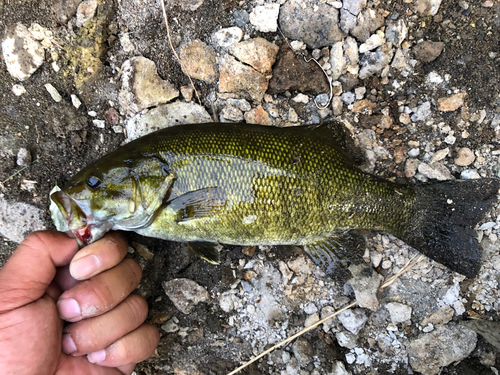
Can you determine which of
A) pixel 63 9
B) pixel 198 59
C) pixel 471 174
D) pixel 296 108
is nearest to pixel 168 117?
pixel 198 59

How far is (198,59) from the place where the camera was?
9.57 feet

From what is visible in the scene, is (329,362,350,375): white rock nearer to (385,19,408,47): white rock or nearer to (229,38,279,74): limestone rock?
(229,38,279,74): limestone rock

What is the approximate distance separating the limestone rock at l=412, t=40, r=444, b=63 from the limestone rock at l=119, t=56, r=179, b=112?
7.36 ft

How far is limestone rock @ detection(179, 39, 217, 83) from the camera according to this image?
2916 millimetres

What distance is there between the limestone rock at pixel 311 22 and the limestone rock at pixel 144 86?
3.97 ft

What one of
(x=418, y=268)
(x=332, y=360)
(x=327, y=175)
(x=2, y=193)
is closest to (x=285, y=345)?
(x=332, y=360)

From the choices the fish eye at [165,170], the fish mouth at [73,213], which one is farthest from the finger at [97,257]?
the fish eye at [165,170]

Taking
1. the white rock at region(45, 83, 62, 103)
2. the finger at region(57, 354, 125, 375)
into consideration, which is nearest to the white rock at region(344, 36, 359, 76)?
the white rock at region(45, 83, 62, 103)

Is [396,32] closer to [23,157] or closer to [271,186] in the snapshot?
[271,186]

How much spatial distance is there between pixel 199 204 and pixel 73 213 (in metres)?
0.94

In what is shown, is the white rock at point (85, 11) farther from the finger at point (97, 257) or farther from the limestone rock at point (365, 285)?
the limestone rock at point (365, 285)

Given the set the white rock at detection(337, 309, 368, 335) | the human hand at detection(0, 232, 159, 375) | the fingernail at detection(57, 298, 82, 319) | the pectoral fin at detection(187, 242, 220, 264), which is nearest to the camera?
the human hand at detection(0, 232, 159, 375)

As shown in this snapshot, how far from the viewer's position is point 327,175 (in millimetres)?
2559

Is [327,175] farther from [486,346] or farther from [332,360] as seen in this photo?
[486,346]
